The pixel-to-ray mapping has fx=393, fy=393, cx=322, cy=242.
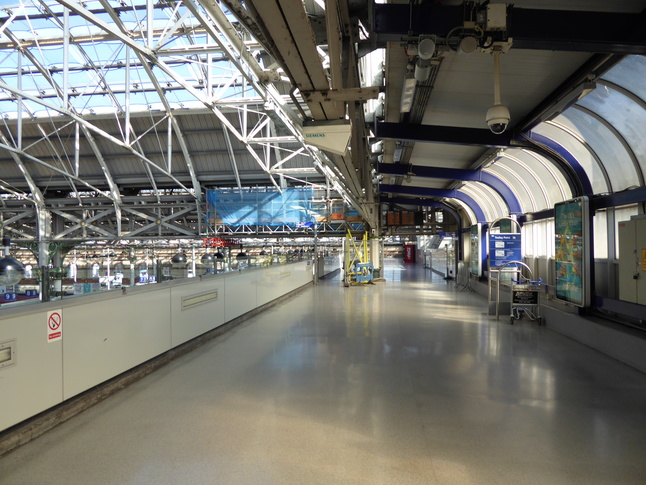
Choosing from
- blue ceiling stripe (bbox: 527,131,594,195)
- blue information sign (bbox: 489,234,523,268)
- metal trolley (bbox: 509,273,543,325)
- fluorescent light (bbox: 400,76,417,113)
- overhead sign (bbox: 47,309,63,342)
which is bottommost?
metal trolley (bbox: 509,273,543,325)

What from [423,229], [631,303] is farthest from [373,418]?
[423,229]

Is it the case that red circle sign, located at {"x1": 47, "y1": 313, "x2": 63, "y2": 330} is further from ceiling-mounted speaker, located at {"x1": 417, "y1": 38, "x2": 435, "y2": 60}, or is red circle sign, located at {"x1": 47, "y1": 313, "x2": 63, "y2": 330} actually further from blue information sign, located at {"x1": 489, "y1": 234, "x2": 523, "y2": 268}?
blue information sign, located at {"x1": 489, "y1": 234, "x2": 523, "y2": 268}

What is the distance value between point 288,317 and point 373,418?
5588 mm

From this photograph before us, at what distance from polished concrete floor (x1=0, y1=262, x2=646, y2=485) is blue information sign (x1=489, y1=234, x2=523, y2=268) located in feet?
13.4

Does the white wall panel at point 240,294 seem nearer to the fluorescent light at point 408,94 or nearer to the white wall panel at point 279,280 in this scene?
the white wall panel at point 279,280

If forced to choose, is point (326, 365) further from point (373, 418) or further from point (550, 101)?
point (550, 101)

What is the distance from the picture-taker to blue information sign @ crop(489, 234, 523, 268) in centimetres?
1036

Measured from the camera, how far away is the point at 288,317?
9.10 meters

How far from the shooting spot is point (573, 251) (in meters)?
6.93

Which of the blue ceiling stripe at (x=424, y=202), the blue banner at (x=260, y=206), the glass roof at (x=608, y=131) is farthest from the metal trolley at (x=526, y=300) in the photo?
the blue banner at (x=260, y=206)

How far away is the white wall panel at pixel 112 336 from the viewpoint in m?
3.75

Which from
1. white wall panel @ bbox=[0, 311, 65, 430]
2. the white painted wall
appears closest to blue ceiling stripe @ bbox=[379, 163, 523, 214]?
the white painted wall

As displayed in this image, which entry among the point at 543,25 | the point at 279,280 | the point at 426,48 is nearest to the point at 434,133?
the point at 543,25

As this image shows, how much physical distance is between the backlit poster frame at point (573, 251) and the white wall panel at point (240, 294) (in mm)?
6359
